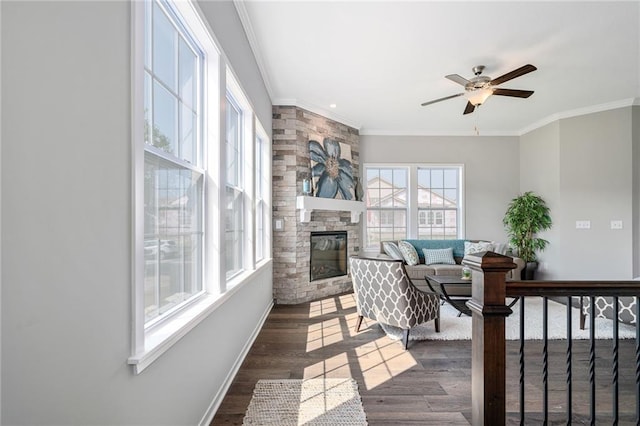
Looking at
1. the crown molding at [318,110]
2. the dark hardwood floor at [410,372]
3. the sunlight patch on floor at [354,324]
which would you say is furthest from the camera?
the crown molding at [318,110]

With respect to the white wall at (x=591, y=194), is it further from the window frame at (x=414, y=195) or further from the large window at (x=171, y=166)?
the large window at (x=171, y=166)

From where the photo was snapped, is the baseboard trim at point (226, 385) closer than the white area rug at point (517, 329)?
Yes

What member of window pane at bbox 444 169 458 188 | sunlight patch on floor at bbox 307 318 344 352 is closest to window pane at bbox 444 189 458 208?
window pane at bbox 444 169 458 188

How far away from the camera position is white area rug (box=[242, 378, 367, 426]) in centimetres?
187

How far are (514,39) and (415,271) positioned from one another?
331 centimetres

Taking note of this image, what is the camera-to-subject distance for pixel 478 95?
3.47 metres

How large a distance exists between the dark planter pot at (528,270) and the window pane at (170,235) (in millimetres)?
5368

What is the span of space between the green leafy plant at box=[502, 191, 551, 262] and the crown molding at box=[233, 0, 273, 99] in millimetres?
4761

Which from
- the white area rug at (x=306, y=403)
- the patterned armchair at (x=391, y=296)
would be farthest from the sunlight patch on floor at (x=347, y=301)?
the white area rug at (x=306, y=403)

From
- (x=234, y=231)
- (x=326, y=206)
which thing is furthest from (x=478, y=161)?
(x=234, y=231)

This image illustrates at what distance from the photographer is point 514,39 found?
297 cm

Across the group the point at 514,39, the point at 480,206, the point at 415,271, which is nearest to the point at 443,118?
the point at 480,206

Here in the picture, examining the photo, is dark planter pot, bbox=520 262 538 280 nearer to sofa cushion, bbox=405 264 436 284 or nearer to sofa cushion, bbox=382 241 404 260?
sofa cushion, bbox=405 264 436 284

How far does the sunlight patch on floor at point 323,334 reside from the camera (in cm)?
299
